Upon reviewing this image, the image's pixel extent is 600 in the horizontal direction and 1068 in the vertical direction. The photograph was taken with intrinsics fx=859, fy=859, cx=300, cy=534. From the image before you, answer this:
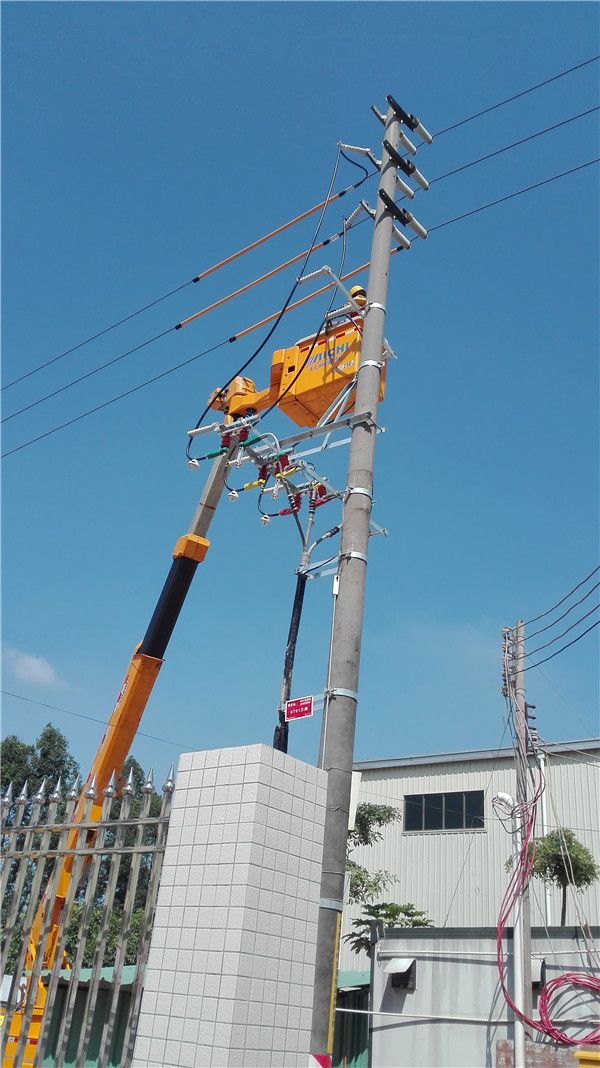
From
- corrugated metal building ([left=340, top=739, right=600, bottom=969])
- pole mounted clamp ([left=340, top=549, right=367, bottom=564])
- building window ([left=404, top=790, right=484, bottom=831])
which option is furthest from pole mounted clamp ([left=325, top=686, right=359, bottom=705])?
building window ([left=404, top=790, right=484, bottom=831])

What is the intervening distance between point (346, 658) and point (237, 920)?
6.36ft

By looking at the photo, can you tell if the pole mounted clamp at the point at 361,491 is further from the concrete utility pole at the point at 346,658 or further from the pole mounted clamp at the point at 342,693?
the pole mounted clamp at the point at 342,693

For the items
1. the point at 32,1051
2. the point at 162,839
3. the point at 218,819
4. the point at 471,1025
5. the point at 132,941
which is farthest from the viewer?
the point at 132,941

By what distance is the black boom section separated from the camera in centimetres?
1264

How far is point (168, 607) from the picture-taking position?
12875 millimetres

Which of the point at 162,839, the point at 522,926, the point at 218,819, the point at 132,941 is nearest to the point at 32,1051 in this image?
the point at 162,839

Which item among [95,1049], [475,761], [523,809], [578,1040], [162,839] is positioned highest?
[475,761]

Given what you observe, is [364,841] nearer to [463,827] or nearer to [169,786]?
[463,827]

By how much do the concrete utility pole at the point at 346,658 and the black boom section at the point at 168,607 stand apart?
250 inches

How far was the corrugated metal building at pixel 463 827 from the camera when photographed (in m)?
23.3

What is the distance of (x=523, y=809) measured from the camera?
1534 centimetres

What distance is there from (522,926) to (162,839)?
10.6m

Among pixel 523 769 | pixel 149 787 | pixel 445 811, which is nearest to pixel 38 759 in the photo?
pixel 445 811

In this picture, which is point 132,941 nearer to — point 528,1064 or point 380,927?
point 380,927
